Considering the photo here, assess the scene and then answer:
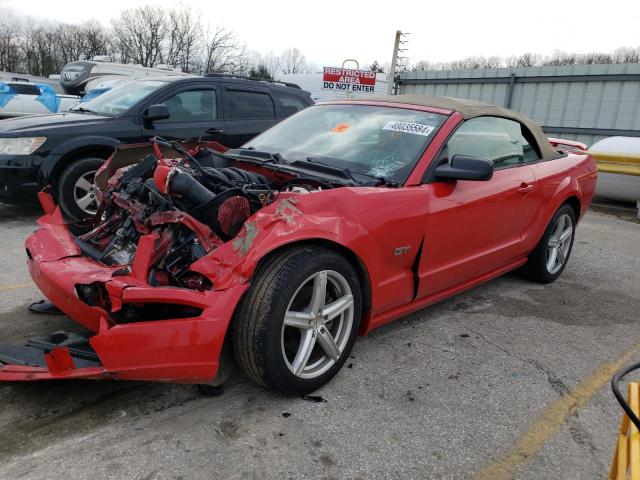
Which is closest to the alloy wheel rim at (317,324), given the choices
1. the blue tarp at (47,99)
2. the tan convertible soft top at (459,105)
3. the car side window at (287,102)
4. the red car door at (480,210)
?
the red car door at (480,210)

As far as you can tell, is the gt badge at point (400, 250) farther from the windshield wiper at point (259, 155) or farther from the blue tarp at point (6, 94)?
the blue tarp at point (6, 94)

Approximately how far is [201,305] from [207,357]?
231 millimetres

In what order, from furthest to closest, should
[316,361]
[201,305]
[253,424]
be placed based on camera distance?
[316,361]
[253,424]
[201,305]

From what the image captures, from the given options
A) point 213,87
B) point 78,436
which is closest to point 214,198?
point 78,436

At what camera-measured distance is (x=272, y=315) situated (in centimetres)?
232

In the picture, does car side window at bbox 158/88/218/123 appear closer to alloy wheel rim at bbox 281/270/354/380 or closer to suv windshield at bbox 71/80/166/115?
suv windshield at bbox 71/80/166/115

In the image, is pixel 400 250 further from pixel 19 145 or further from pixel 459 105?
pixel 19 145

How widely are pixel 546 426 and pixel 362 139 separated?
1.99m

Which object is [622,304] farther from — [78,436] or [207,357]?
[78,436]

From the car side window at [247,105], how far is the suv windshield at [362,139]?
3217 millimetres

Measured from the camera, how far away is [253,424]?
93.1 inches

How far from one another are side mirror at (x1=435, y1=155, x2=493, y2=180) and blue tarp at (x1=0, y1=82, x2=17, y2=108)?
16284 mm

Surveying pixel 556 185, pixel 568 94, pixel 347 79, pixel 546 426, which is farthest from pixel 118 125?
pixel 568 94

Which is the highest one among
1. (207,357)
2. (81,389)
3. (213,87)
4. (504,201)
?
(213,87)
